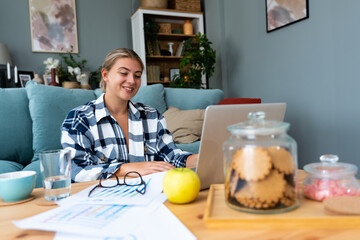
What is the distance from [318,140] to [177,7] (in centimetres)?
251

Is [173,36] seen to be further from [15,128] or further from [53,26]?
[15,128]

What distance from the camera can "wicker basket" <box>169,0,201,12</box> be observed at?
3.83 metres

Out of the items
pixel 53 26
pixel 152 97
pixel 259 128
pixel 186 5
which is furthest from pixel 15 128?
pixel 186 5

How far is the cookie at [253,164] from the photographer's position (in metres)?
0.50

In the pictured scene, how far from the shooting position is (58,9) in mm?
3795

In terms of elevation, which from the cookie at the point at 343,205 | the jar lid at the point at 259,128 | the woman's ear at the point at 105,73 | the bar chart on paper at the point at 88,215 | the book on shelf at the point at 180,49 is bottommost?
the bar chart on paper at the point at 88,215

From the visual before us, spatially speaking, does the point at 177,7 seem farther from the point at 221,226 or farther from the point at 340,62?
the point at 221,226

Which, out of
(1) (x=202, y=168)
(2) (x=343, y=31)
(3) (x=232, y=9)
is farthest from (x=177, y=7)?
(1) (x=202, y=168)

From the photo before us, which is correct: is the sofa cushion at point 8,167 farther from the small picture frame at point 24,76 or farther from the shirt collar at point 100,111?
the small picture frame at point 24,76

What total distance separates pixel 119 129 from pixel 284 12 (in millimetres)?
2202

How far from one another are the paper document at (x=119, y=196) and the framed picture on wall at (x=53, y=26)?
3517mm

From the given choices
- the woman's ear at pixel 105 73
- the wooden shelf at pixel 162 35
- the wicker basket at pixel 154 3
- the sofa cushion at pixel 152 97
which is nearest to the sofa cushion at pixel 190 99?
the sofa cushion at pixel 152 97

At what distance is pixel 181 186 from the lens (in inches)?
25.0

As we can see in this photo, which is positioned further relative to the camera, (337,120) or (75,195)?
(337,120)
